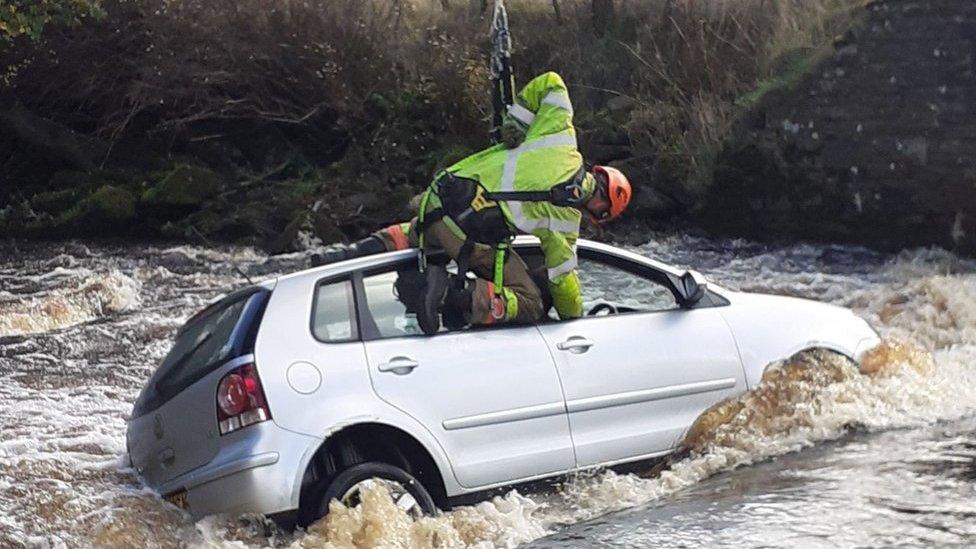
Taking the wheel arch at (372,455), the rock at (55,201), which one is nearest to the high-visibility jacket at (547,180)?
the wheel arch at (372,455)

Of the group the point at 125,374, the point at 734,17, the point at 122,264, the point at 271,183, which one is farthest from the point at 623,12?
the point at 125,374

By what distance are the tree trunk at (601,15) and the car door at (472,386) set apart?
15539mm

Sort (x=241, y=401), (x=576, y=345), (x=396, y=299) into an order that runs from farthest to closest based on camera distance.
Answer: (x=576, y=345), (x=396, y=299), (x=241, y=401)

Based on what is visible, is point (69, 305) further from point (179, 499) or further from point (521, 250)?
point (179, 499)

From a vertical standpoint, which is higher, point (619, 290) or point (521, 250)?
point (521, 250)

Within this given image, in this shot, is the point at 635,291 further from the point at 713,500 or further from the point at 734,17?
the point at 734,17

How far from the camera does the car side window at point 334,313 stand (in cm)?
696

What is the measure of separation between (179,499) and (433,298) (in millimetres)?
1579

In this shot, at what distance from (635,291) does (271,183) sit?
13834 millimetres

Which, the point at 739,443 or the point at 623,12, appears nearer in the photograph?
the point at 739,443

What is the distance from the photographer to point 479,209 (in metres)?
7.73

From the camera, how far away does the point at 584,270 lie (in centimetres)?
799

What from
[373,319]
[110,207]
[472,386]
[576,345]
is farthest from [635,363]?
[110,207]

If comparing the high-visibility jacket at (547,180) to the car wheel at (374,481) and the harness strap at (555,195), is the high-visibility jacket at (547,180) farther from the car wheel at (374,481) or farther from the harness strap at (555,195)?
the car wheel at (374,481)
